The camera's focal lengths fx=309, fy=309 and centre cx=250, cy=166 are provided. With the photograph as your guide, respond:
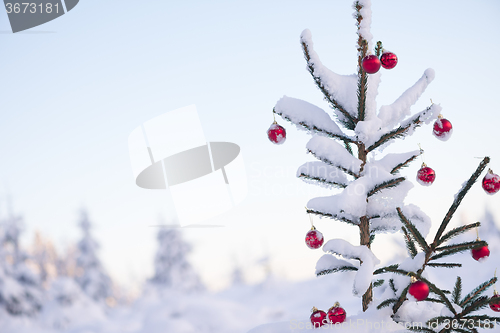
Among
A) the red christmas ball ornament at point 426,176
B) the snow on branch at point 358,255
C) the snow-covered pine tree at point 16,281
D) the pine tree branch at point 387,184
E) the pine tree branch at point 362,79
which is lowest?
the snow-covered pine tree at point 16,281

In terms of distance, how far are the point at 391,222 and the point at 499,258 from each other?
7035 mm

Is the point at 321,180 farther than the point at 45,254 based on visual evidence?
No

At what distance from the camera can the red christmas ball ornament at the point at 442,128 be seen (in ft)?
7.02

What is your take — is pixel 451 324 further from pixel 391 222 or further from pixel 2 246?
pixel 2 246

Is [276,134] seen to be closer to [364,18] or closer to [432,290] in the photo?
[364,18]

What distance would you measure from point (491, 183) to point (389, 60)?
103cm

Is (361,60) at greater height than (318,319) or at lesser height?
greater

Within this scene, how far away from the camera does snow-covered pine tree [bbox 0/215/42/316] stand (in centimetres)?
1234

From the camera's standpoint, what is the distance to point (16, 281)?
12.8m

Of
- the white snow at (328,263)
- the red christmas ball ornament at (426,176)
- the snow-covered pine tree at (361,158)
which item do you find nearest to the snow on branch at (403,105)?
the snow-covered pine tree at (361,158)

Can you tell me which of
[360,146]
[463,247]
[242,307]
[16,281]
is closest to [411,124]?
[360,146]

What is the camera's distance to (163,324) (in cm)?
699

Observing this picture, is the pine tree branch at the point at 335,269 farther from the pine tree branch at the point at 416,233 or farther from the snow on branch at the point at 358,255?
the pine tree branch at the point at 416,233

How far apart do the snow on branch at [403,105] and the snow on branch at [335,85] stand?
24 centimetres
